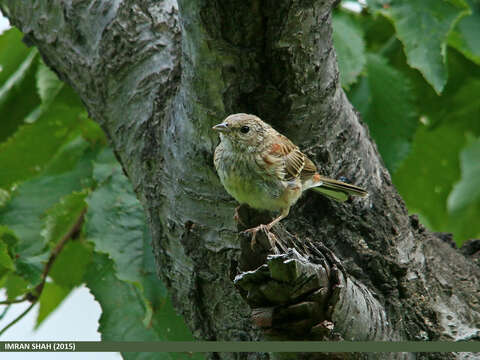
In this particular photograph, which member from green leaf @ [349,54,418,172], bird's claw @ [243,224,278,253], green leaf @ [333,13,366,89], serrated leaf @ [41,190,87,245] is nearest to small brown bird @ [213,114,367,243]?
bird's claw @ [243,224,278,253]

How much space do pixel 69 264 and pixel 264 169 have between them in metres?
1.43

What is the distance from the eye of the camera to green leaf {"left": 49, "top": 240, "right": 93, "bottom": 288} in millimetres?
3752

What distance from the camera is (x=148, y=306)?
2.89 m

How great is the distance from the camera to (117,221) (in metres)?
3.17

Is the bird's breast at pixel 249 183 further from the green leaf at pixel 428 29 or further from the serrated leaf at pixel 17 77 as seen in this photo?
the serrated leaf at pixel 17 77

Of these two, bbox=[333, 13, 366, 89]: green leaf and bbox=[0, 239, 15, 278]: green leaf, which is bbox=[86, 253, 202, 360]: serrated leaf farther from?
bbox=[333, 13, 366, 89]: green leaf

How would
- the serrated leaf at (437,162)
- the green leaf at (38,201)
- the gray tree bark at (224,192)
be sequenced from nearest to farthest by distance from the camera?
1. the gray tree bark at (224,192)
2. the green leaf at (38,201)
3. the serrated leaf at (437,162)

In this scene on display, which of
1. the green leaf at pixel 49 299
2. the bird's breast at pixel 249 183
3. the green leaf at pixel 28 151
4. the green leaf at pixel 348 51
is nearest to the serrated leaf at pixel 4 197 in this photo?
the green leaf at pixel 28 151

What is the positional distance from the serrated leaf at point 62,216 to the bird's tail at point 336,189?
130 cm

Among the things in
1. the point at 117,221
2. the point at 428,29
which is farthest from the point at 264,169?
the point at 428,29

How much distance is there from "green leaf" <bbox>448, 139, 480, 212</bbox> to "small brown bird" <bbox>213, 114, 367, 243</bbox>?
1.68 meters

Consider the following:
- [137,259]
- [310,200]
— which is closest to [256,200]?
[310,200]

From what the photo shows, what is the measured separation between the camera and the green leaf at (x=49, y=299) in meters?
3.95

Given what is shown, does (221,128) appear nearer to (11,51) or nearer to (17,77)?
(17,77)
